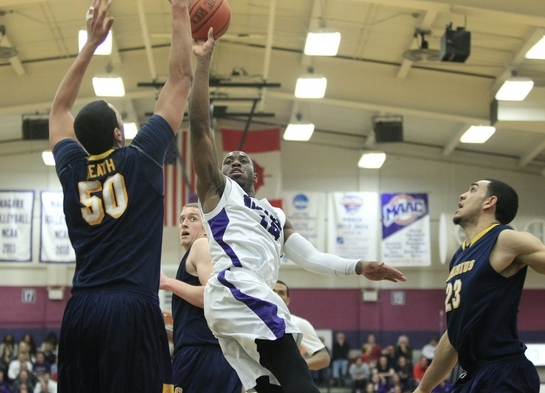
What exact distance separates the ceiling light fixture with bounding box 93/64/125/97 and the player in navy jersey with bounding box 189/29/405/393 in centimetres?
1319

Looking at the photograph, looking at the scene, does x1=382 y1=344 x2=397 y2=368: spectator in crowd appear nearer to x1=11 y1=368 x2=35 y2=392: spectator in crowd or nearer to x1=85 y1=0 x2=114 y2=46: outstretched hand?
x1=11 y1=368 x2=35 y2=392: spectator in crowd

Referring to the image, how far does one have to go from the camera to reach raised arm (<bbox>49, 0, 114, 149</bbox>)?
4305 millimetres

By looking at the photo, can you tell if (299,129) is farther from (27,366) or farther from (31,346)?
(31,346)

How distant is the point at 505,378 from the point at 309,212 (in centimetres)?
1872

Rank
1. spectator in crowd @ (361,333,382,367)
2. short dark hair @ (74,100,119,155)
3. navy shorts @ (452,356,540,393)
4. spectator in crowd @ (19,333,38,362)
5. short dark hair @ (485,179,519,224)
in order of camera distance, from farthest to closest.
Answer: spectator in crowd @ (361,333,382,367) < spectator in crowd @ (19,333,38,362) < short dark hair @ (485,179,519,224) < navy shorts @ (452,356,540,393) < short dark hair @ (74,100,119,155)

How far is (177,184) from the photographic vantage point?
22.6 meters

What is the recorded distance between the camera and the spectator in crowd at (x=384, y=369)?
21.4 meters

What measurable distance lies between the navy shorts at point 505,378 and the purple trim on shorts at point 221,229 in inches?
61.6

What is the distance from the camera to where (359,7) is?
1630 cm

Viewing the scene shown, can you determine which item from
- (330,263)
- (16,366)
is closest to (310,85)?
(16,366)

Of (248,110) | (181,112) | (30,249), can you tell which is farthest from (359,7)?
(181,112)

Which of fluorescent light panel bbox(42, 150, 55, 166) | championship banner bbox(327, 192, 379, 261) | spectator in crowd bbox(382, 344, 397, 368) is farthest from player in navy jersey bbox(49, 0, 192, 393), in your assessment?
championship banner bbox(327, 192, 379, 261)

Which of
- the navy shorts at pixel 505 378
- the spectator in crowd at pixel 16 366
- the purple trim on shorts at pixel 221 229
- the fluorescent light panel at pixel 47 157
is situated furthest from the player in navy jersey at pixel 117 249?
the fluorescent light panel at pixel 47 157

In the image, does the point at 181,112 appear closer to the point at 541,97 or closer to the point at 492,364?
the point at 492,364
